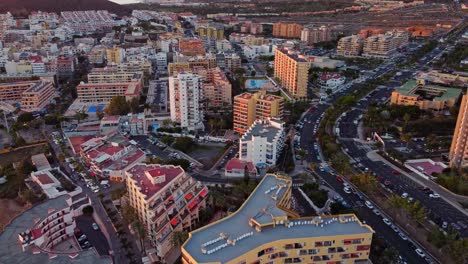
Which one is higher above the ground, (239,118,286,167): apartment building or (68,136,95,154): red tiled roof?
(239,118,286,167): apartment building

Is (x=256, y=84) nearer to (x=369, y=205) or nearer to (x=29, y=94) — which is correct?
(x=29, y=94)

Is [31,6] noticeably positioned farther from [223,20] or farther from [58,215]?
[58,215]

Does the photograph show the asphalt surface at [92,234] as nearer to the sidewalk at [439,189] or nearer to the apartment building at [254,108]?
the apartment building at [254,108]

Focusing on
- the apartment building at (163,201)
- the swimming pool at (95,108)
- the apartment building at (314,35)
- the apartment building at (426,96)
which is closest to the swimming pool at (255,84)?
the apartment building at (426,96)

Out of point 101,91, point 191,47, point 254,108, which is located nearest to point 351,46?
point 191,47

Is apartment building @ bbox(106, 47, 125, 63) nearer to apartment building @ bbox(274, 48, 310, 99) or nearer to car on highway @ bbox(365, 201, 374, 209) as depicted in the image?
apartment building @ bbox(274, 48, 310, 99)

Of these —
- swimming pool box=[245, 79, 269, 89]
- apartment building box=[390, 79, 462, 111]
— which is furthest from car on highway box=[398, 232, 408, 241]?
swimming pool box=[245, 79, 269, 89]
